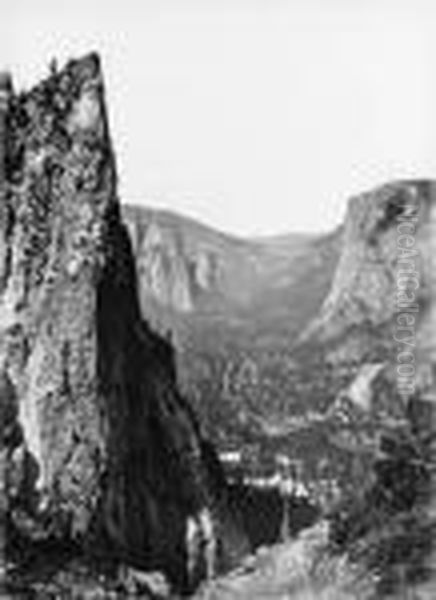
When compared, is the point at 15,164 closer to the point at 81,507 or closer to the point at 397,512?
the point at 81,507

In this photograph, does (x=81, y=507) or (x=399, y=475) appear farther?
(x=81, y=507)

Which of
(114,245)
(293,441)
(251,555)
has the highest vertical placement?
(114,245)

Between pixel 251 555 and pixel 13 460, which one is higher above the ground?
pixel 13 460

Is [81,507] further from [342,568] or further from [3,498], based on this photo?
[342,568]

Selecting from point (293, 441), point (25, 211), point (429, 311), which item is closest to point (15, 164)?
point (25, 211)

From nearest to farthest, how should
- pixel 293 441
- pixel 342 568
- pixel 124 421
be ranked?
1. pixel 342 568
2. pixel 124 421
3. pixel 293 441

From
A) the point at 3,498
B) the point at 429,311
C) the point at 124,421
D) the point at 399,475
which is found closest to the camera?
the point at 399,475
